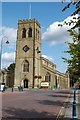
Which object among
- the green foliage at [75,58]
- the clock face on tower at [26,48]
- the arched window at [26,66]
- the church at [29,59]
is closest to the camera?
the green foliage at [75,58]

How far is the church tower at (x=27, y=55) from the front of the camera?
8725 cm

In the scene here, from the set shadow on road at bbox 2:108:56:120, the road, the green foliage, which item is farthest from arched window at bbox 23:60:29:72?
shadow on road at bbox 2:108:56:120

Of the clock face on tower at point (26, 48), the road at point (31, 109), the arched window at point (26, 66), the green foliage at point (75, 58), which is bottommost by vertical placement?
the road at point (31, 109)

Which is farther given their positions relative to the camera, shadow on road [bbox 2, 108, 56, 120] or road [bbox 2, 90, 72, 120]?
road [bbox 2, 90, 72, 120]

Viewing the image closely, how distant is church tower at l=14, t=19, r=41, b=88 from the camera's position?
286 ft

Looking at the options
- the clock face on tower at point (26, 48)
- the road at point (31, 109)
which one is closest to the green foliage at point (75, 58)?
the road at point (31, 109)

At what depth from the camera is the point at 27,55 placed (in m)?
90.6

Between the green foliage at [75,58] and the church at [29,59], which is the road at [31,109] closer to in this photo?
the green foliage at [75,58]

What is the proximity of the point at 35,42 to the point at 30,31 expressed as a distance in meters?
4.58

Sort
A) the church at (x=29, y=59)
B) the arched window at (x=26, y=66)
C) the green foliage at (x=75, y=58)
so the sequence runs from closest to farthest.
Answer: the green foliage at (x=75, y=58)
the church at (x=29, y=59)
the arched window at (x=26, y=66)

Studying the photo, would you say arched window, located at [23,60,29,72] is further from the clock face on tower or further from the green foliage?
the green foliage

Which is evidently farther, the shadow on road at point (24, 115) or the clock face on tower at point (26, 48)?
the clock face on tower at point (26, 48)

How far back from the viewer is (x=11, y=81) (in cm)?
9275

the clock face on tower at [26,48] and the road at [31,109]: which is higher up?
the clock face on tower at [26,48]
